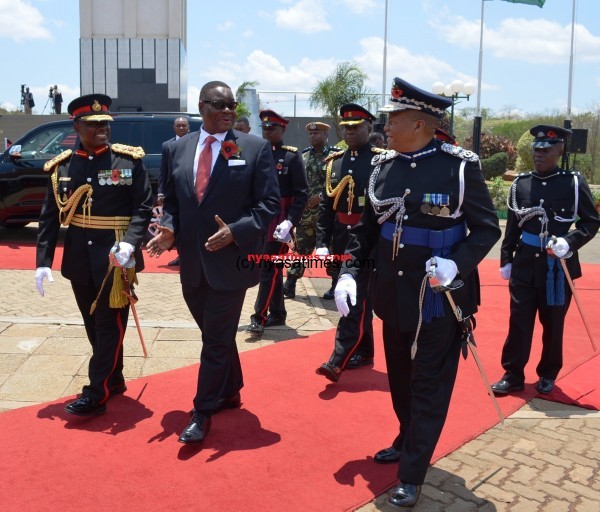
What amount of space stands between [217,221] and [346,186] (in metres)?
1.95

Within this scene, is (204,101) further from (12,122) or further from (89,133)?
(12,122)

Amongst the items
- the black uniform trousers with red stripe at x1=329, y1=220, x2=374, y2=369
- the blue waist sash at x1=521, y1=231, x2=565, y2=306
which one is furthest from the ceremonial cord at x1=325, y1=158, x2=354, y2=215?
the blue waist sash at x1=521, y1=231, x2=565, y2=306

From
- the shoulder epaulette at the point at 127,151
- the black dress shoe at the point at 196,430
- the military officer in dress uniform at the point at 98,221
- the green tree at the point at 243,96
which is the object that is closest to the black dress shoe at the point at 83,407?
the military officer in dress uniform at the point at 98,221

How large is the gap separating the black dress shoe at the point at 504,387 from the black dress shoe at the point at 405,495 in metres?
1.77

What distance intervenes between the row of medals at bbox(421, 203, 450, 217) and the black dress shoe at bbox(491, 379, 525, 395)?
6.79 feet

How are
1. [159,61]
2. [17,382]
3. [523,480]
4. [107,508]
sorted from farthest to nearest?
1. [159,61]
2. [17,382]
3. [523,480]
4. [107,508]

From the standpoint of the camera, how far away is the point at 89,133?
4188 millimetres

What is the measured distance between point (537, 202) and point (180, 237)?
8.53ft

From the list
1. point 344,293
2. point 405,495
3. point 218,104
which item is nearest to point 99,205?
point 218,104

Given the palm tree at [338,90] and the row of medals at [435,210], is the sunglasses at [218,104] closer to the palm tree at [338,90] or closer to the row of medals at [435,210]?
the row of medals at [435,210]

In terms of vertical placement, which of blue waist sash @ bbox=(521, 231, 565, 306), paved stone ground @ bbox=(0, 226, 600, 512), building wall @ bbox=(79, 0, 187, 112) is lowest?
paved stone ground @ bbox=(0, 226, 600, 512)

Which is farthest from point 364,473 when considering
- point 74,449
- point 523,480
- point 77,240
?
point 77,240

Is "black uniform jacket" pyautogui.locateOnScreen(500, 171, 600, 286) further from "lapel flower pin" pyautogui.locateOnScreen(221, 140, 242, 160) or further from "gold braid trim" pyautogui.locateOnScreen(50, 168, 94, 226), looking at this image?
"gold braid trim" pyautogui.locateOnScreen(50, 168, 94, 226)

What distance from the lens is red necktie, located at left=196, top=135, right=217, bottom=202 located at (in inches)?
154
